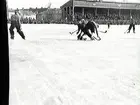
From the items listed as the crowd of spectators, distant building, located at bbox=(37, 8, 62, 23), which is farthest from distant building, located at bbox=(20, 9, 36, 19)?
the crowd of spectators

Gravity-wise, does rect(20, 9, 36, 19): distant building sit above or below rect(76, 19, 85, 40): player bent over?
above

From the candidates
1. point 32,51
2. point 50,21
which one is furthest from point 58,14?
point 32,51

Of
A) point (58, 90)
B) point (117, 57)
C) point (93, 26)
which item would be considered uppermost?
point (93, 26)

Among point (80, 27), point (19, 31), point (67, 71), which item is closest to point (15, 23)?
point (19, 31)

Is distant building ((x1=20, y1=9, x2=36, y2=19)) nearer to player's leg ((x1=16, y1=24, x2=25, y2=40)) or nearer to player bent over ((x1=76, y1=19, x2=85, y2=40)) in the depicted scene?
player's leg ((x1=16, y1=24, x2=25, y2=40))

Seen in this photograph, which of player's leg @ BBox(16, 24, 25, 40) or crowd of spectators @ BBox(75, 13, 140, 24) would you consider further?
crowd of spectators @ BBox(75, 13, 140, 24)

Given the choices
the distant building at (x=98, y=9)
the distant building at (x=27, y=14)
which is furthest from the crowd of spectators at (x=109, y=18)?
the distant building at (x=27, y=14)

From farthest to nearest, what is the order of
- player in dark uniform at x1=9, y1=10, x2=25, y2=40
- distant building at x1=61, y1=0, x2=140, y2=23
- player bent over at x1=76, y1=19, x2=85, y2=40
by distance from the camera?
Result: 1. player bent over at x1=76, y1=19, x2=85, y2=40
2. distant building at x1=61, y1=0, x2=140, y2=23
3. player in dark uniform at x1=9, y1=10, x2=25, y2=40

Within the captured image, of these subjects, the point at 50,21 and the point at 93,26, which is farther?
the point at 93,26

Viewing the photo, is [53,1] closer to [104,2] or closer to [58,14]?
[58,14]
